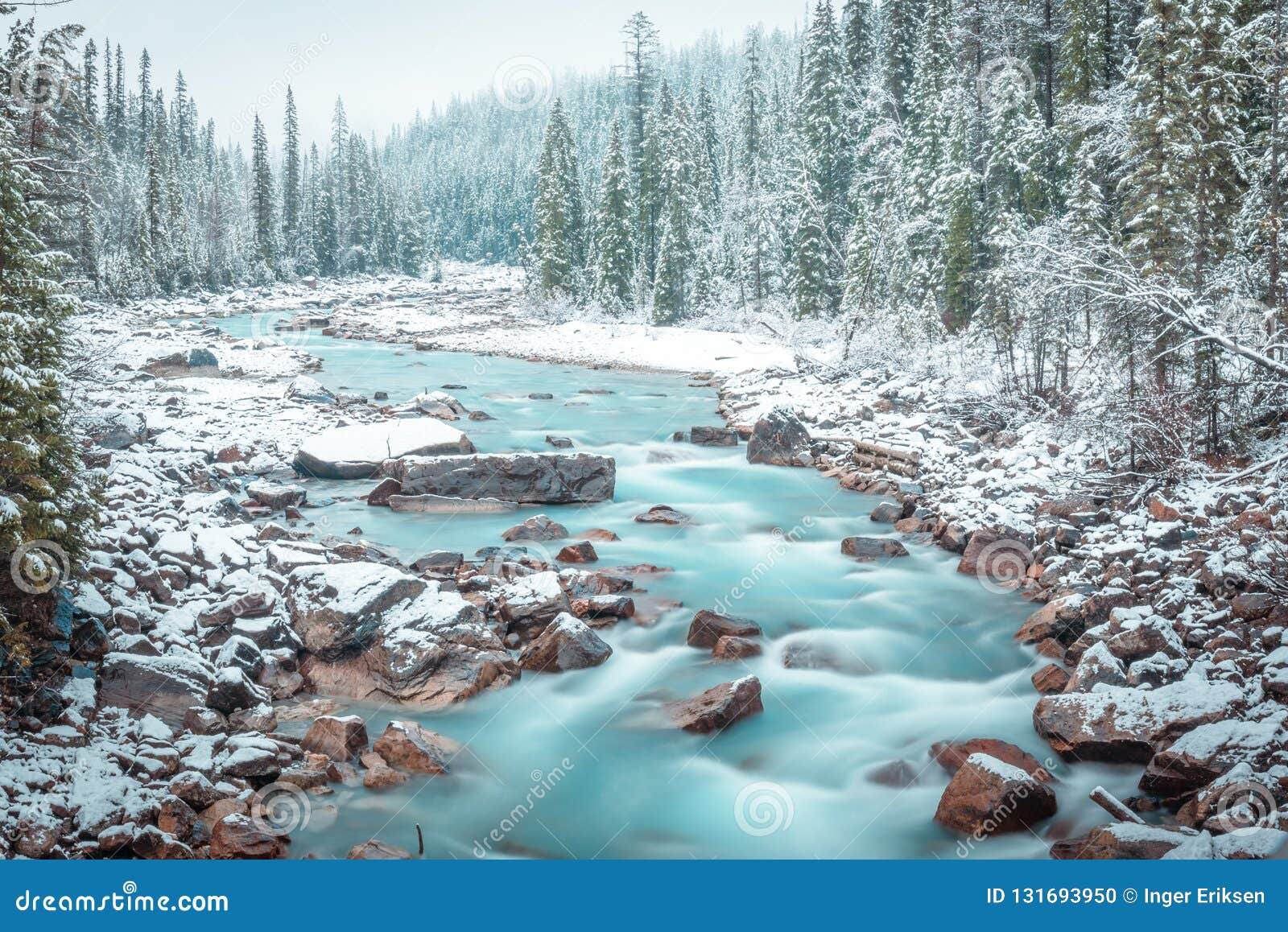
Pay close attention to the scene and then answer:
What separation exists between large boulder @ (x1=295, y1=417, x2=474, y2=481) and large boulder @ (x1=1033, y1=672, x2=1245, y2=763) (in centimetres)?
1405

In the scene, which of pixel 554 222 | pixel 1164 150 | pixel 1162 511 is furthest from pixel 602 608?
pixel 554 222

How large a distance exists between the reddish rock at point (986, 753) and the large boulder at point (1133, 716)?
18.8 inches

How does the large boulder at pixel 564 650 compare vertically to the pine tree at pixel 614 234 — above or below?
below

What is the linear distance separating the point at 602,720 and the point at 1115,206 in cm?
2347

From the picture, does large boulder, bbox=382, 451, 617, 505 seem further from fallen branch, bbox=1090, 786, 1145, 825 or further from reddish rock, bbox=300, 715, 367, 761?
fallen branch, bbox=1090, 786, 1145, 825

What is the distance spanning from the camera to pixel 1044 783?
8164 millimetres

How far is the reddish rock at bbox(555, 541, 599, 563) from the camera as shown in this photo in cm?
1455

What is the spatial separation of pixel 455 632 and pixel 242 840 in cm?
391

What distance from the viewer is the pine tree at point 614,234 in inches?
2041

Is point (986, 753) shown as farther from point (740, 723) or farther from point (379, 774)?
point (379, 774)

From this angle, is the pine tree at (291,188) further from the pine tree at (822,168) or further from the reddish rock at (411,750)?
the reddish rock at (411,750)
